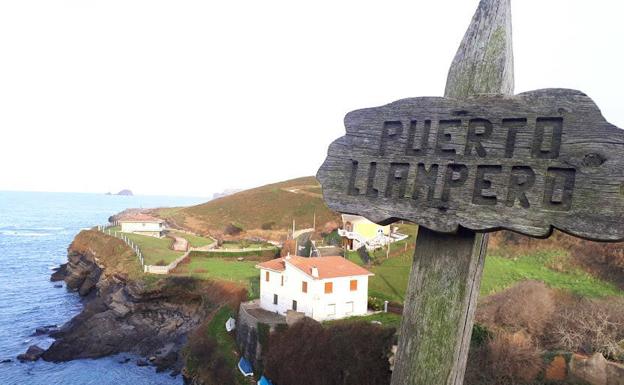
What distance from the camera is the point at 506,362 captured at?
15906 mm

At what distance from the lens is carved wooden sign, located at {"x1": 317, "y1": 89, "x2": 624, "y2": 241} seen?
2.39 meters

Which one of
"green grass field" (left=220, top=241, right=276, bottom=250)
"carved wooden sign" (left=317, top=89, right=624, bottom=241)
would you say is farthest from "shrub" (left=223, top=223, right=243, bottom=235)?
"carved wooden sign" (left=317, top=89, right=624, bottom=241)

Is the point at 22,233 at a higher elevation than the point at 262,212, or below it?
below

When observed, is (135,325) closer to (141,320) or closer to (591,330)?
(141,320)

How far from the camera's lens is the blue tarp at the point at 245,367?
26859 mm

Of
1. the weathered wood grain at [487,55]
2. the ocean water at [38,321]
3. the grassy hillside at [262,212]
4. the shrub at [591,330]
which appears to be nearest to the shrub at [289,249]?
the grassy hillside at [262,212]

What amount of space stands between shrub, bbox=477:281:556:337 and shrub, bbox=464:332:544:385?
995 millimetres

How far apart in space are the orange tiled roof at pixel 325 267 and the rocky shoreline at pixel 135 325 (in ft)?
35.5

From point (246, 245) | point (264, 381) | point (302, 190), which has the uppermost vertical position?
point (302, 190)

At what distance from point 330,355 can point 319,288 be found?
19.3ft

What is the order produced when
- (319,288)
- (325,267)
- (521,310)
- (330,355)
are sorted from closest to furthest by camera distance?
(521,310) → (330,355) → (319,288) → (325,267)

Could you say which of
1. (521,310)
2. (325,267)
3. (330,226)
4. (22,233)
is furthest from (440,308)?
(22,233)

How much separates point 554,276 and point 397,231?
25.6 meters

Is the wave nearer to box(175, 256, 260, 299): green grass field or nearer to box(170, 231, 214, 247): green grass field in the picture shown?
box(170, 231, 214, 247): green grass field
